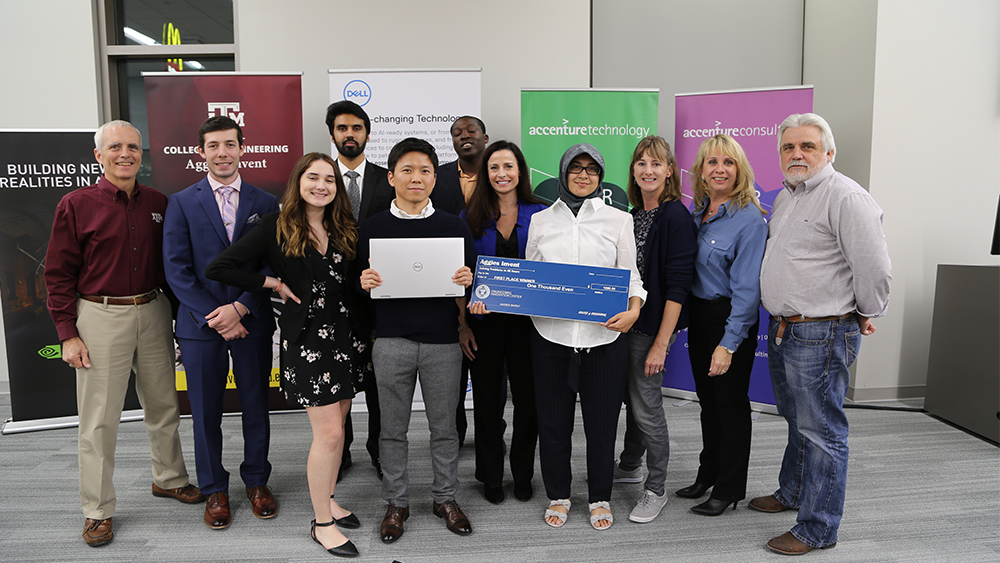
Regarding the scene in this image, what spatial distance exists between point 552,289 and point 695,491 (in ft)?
4.78

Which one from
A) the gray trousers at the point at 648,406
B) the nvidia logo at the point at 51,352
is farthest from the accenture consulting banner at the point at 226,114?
the gray trousers at the point at 648,406

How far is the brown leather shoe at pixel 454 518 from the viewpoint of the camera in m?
2.48

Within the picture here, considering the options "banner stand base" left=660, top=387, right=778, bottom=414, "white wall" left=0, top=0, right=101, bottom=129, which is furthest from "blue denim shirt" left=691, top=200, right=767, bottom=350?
"white wall" left=0, top=0, right=101, bottom=129

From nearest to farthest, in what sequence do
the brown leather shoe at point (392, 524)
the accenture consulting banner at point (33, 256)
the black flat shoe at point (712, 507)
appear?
the brown leather shoe at point (392, 524) → the black flat shoe at point (712, 507) → the accenture consulting banner at point (33, 256)

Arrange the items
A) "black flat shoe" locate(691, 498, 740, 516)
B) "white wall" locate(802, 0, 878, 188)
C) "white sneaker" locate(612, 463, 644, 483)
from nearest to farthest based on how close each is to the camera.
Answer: "black flat shoe" locate(691, 498, 740, 516)
"white sneaker" locate(612, 463, 644, 483)
"white wall" locate(802, 0, 878, 188)

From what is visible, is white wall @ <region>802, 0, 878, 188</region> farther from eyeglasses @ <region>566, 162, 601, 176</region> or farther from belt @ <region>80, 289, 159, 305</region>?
belt @ <region>80, 289, 159, 305</region>

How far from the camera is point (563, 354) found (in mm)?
2426

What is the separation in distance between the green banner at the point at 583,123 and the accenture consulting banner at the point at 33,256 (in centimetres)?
329

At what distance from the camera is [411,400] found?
95.7 inches

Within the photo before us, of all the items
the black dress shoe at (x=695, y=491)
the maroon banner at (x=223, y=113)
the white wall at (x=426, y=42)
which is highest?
the white wall at (x=426, y=42)

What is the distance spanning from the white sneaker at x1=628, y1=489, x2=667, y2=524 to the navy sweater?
129 centimetres

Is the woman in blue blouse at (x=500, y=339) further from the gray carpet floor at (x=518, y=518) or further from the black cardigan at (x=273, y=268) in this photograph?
the black cardigan at (x=273, y=268)

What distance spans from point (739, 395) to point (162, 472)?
9.90ft

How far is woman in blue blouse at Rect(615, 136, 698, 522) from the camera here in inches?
96.7
